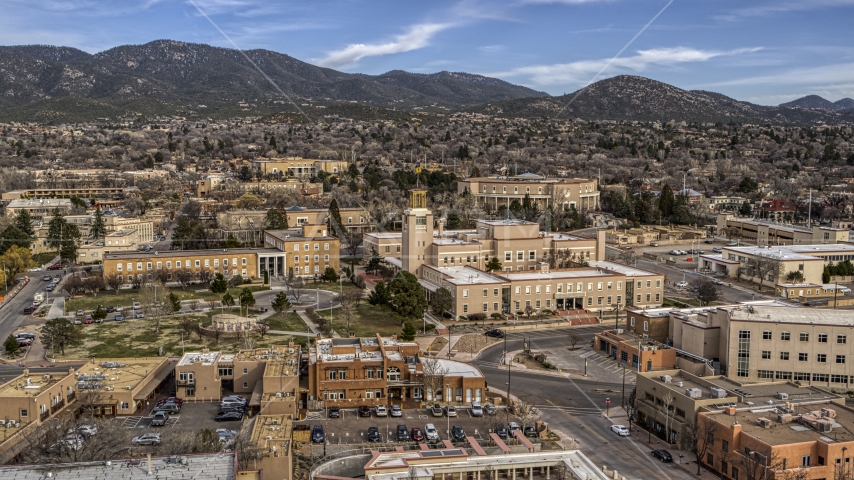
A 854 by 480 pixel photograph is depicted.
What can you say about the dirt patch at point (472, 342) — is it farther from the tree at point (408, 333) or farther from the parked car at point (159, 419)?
the parked car at point (159, 419)

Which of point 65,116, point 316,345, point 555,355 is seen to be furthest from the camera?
point 65,116

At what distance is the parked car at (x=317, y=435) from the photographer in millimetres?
23408

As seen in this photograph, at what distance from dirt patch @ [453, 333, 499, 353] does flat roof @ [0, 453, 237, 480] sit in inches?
701

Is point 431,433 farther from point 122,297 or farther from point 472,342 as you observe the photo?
point 122,297

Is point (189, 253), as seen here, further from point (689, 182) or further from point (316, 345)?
point (689, 182)

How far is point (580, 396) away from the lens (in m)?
28.5

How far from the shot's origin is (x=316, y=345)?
99.2 ft

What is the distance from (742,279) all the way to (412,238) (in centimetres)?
2190

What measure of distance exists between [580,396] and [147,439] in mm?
14991

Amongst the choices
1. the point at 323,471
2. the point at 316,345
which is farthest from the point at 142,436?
the point at 316,345

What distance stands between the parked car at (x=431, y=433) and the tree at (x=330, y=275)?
2402 centimetres

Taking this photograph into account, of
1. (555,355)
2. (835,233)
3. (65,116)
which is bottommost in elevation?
(555,355)

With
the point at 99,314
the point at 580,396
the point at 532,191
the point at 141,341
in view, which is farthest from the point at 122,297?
the point at 532,191

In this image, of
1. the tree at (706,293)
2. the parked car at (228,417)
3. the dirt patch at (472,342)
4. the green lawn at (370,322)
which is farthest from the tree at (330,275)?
the parked car at (228,417)
